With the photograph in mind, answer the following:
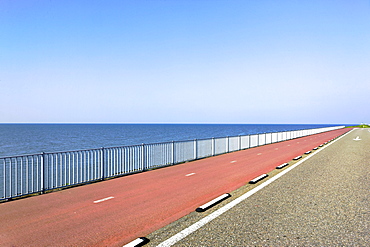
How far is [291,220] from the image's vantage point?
17.9 feet

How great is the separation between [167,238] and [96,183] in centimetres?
631

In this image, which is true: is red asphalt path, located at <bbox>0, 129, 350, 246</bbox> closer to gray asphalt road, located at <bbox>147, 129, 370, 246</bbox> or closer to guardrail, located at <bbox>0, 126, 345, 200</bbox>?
gray asphalt road, located at <bbox>147, 129, 370, 246</bbox>

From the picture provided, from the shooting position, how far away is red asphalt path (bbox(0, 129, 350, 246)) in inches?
199

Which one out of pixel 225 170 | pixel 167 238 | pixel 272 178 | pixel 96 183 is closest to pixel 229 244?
pixel 167 238

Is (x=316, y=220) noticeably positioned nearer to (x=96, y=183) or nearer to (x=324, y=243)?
(x=324, y=243)

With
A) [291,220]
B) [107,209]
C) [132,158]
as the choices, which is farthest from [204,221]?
[132,158]

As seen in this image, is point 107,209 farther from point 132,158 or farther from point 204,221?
point 132,158

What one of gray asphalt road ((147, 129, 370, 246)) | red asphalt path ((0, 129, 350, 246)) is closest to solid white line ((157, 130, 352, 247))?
gray asphalt road ((147, 129, 370, 246))

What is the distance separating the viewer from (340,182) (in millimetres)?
9047

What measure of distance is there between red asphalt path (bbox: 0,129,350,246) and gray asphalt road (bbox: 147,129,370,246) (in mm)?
644

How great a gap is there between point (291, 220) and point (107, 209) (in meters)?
4.08

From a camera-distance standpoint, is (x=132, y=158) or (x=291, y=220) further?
(x=132, y=158)

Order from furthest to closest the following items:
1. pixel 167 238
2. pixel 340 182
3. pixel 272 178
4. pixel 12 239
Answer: pixel 272 178 < pixel 340 182 < pixel 12 239 < pixel 167 238

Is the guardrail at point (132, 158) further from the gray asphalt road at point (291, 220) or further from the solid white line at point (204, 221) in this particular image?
the gray asphalt road at point (291, 220)
